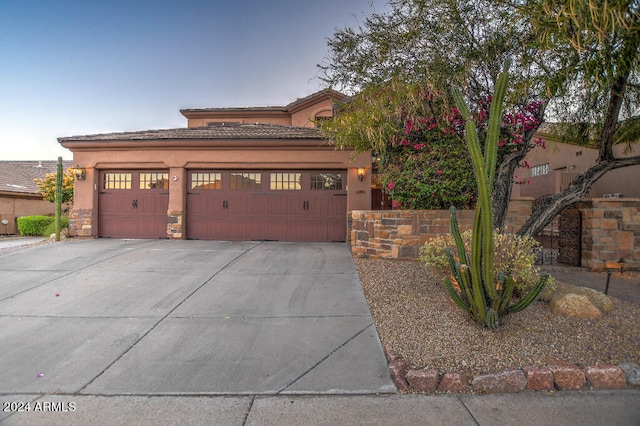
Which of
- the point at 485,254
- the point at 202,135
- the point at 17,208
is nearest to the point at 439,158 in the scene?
the point at 485,254

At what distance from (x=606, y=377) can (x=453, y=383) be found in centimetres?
136

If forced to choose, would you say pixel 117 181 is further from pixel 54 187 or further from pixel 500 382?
pixel 500 382

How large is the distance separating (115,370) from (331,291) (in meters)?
2.95

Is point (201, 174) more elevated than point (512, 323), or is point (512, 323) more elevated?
point (201, 174)

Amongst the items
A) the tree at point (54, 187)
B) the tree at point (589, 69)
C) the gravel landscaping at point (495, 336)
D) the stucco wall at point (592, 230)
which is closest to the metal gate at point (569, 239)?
the stucco wall at point (592, 230)

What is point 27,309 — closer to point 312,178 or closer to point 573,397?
point 573,397

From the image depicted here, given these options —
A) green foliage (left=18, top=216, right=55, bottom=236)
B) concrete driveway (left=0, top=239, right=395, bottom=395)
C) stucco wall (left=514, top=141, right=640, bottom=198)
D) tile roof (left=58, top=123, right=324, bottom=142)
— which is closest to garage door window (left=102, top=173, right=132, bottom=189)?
tile roof (left=58, top=123, right=324, bottom=142)

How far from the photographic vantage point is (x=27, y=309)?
13.5 ft

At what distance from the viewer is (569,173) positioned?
13.3m

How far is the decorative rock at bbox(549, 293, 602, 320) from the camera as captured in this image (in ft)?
11.6

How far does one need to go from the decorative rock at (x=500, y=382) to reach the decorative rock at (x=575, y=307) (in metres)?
1.64

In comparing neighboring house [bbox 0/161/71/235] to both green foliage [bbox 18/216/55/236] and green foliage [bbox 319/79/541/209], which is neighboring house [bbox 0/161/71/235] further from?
green foliage [bbox 319/79/541/209]

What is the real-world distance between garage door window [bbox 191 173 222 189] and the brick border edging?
8808 mm

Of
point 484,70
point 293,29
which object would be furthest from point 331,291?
point 293,29
